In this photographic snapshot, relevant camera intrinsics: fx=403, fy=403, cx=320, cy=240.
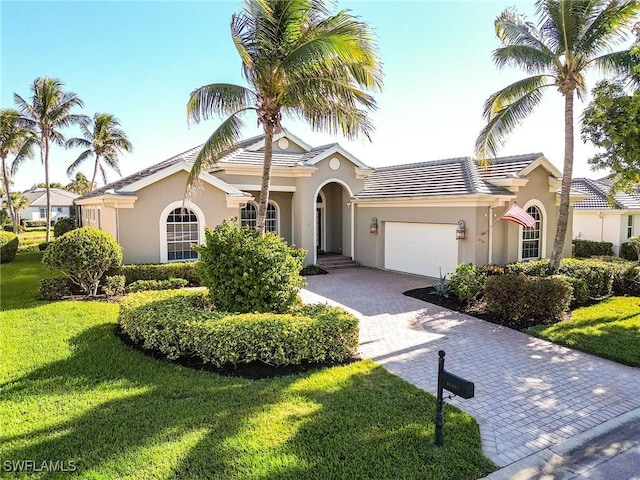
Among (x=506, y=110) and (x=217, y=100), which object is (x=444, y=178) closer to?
(x=506, y=110)

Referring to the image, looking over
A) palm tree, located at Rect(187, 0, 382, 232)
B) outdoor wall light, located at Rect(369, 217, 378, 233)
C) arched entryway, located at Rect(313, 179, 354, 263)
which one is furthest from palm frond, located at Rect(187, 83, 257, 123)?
arched entryway, located at Rect(313, 179, 354, 263)

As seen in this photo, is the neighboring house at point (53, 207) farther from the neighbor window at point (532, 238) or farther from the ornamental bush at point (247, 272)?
the neighbor window at point (532, 238)

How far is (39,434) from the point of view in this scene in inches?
203

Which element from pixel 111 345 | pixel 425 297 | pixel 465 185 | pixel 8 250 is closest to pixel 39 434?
pixel 111 345

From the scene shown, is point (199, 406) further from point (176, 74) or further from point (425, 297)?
point (176, 74)

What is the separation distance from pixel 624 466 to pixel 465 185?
1270cm

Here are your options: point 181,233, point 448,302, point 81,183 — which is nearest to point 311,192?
point 181,233

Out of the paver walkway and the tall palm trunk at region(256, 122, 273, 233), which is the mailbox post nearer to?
the paver walkway

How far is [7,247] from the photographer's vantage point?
909 inches

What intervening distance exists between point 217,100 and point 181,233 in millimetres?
7366

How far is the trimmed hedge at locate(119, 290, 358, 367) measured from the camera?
24.3 feet

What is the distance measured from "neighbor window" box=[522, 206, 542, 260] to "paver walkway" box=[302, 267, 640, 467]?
680 cm

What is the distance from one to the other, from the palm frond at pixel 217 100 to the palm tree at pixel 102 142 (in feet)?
94.8

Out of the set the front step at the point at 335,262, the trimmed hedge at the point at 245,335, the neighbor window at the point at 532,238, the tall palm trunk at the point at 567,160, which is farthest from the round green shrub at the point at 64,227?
the tall palm trunk at the point at 567,160
